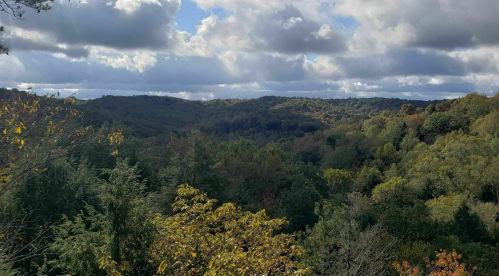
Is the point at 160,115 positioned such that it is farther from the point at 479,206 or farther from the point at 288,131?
the point at 479,206

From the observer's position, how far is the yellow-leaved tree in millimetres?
6125

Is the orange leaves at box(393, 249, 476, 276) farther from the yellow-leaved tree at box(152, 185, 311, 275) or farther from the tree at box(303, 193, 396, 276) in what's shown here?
the yellow-leaved tree at box(152, 185, 311, 275)

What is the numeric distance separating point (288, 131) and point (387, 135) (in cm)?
7321

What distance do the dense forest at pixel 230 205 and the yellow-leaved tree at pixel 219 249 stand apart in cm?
4

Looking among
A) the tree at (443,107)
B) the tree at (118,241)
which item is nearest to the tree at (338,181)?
the tree at (443,107)

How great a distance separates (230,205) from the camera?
8.93 metres

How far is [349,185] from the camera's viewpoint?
54.6m

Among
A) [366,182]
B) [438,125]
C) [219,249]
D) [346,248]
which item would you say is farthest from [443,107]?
[219,249]

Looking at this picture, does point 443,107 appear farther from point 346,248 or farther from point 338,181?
point 346,248

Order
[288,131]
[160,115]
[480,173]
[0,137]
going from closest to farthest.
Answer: [0,137] < [480,173] < [288,131] < [160,115]

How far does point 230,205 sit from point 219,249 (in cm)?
191

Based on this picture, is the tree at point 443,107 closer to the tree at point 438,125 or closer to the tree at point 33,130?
the tree at point 438,125

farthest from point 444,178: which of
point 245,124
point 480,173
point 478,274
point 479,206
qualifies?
point 245,124

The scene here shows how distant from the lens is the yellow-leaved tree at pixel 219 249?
6125 mm
